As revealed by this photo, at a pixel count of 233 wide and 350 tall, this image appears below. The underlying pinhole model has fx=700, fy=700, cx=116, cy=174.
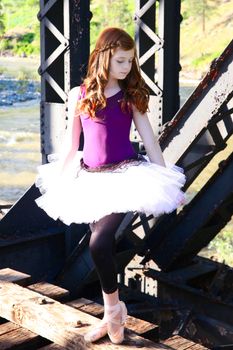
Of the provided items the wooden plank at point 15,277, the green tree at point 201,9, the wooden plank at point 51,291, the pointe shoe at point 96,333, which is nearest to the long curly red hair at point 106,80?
the pointe shoe at point 96,333

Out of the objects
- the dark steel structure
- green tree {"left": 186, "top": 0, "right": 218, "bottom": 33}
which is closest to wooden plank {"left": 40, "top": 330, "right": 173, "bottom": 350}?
the dark steel structure

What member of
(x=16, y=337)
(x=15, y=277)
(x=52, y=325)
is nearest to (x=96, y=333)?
(x=52, y=325)

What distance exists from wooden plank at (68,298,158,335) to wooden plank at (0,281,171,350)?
228 millimetres

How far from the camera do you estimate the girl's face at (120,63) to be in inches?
166

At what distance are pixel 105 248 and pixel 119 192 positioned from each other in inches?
13.6

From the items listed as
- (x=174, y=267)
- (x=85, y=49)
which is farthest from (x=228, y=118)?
(x=174, y=267)

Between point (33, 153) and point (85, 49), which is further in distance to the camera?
point (33, 153)

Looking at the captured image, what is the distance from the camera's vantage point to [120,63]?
14.0 ft

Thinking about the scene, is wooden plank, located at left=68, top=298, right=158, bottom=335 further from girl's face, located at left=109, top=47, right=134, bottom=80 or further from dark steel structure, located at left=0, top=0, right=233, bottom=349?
dark steel structure, located at left=0, top=0, right=233, bottom=349

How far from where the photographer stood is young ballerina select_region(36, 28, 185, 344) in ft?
13.8

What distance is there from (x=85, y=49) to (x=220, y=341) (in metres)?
3.55

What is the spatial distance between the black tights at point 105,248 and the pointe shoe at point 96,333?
236mm

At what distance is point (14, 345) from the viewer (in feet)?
15.2

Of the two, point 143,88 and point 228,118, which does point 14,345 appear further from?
point 228,118
